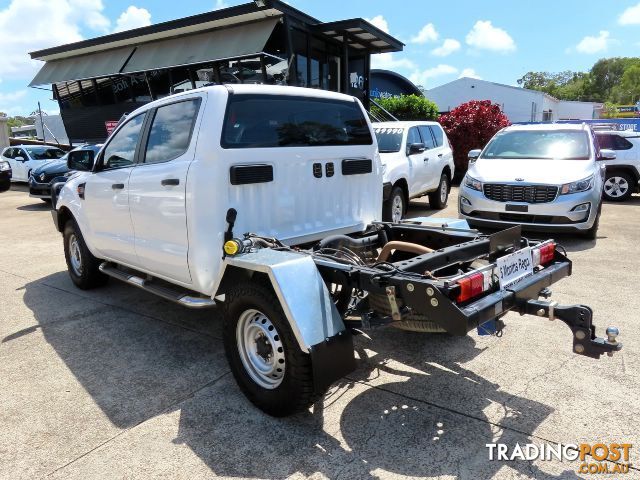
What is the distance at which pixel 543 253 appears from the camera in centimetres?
348

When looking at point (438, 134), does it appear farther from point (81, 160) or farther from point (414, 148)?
point (81, 160)

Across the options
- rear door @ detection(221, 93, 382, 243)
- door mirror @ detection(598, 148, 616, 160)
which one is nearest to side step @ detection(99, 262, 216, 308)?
rear door @ detection(221, 93, 382, 243)

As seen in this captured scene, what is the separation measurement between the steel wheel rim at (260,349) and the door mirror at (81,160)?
10.1ft

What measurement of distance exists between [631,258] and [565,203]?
114cm

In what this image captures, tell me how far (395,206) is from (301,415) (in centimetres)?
636

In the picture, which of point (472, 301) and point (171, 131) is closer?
point (472, 301)

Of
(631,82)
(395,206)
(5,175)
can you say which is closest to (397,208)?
(395,206)

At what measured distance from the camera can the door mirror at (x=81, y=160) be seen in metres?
5.28

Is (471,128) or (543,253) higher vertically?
(471,128)

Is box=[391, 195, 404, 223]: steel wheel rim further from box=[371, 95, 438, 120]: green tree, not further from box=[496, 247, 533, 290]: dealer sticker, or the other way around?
box=[371, 95, 438, 120]: green tree

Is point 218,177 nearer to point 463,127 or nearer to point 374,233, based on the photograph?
point 374,233

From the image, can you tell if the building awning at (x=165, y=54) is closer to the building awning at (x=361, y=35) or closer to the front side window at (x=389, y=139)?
the building awning at (x=361, y=35)

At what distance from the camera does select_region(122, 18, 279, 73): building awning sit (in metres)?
15.8

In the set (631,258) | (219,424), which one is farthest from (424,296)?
(631,258)
